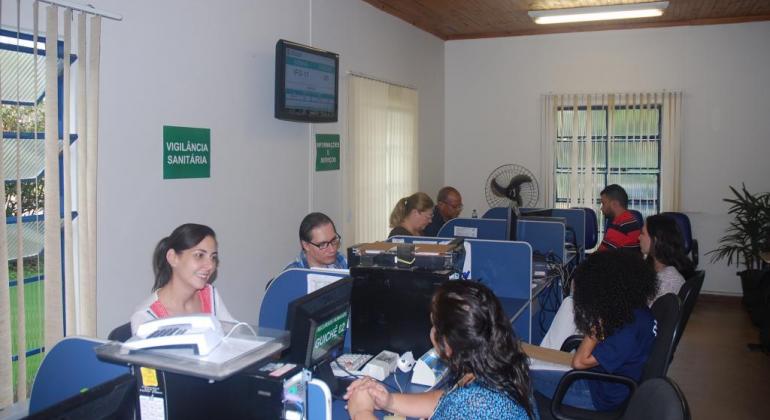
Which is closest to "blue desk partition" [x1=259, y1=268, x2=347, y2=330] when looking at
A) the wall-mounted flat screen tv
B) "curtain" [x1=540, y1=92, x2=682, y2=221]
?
the wall-mounted flat screen tv

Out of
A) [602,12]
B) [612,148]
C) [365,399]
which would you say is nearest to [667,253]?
[365,399]

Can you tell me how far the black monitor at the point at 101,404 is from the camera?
122cm

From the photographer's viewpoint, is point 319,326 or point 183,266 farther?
point 183,266

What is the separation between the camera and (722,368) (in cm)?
502

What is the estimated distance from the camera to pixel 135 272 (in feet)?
11.4

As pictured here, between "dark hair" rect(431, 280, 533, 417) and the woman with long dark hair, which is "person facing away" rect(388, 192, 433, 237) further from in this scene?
"dark hair" rect(431, 280, 533, 417)

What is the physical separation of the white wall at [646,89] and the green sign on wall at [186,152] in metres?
4.81

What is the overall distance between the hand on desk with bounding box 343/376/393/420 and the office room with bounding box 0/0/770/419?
153 centimetres

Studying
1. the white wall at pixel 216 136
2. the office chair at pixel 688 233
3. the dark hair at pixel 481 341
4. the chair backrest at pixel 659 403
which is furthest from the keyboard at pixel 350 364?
the office chair at pixel 688 233

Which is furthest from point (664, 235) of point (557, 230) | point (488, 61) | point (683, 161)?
point (488, 61)

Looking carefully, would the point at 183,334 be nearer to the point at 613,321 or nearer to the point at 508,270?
the point at 613,321

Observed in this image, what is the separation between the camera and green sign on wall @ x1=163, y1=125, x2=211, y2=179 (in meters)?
3.67

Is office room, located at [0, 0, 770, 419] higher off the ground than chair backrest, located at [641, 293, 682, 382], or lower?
higher

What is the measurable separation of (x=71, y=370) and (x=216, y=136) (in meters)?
2.23
